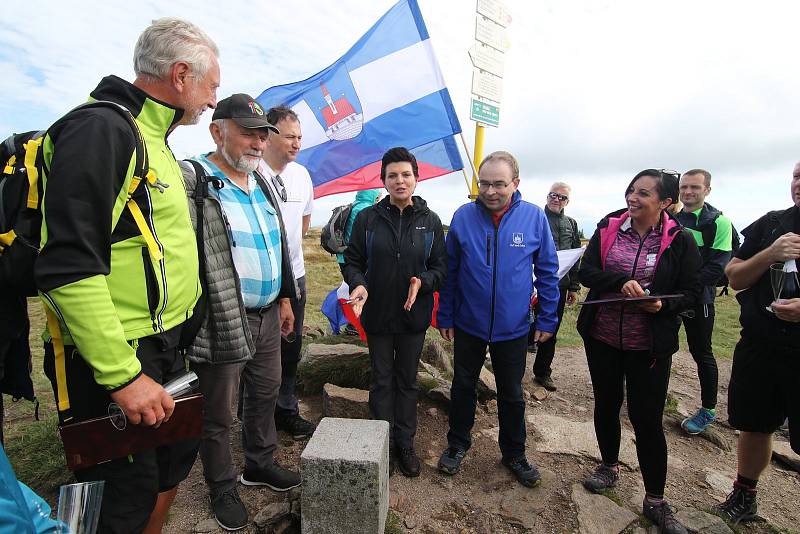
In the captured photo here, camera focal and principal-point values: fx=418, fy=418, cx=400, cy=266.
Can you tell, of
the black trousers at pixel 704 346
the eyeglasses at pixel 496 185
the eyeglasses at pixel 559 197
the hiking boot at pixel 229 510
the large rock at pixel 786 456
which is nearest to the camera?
the hiking boot at pixel 229 510

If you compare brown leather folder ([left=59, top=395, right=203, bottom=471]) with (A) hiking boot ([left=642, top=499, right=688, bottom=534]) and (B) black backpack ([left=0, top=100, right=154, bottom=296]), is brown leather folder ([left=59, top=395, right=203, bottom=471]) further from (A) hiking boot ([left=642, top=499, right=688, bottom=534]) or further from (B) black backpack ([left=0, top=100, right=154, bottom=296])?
(A) hiking boot ([left=642, top=499, right=688, bottom=534])

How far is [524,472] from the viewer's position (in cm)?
343

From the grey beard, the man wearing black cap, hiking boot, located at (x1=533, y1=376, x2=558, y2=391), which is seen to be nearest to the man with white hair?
the man wearing black cap

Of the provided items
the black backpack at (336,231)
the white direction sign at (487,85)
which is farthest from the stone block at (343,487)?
the white direction sign at (487,85)

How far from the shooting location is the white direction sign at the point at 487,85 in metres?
5.44

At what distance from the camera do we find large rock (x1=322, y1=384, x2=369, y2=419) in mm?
4066

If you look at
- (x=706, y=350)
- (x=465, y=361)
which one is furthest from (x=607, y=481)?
(x=706, y=350)

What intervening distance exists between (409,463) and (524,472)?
0.94 meters

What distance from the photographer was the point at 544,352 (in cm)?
560

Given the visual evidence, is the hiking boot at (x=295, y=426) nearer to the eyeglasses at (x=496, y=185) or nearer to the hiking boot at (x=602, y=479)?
the hiking boot at (x=602, y=479)

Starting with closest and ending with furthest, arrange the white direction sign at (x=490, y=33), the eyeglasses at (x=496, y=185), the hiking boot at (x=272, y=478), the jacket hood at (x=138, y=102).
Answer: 1. the jacket hood at (x=138, y=102)
2. the hiking boot at (x=272, y=478)
3. the eyeglasses at (x=496, y=185)
4. the white direction sign at (x=490, y=33)

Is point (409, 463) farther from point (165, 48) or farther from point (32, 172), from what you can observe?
point (165, 48)

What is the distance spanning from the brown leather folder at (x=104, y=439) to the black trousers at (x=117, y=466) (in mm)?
90

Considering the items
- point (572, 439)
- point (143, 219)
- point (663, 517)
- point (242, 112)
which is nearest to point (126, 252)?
point (143, 219)
